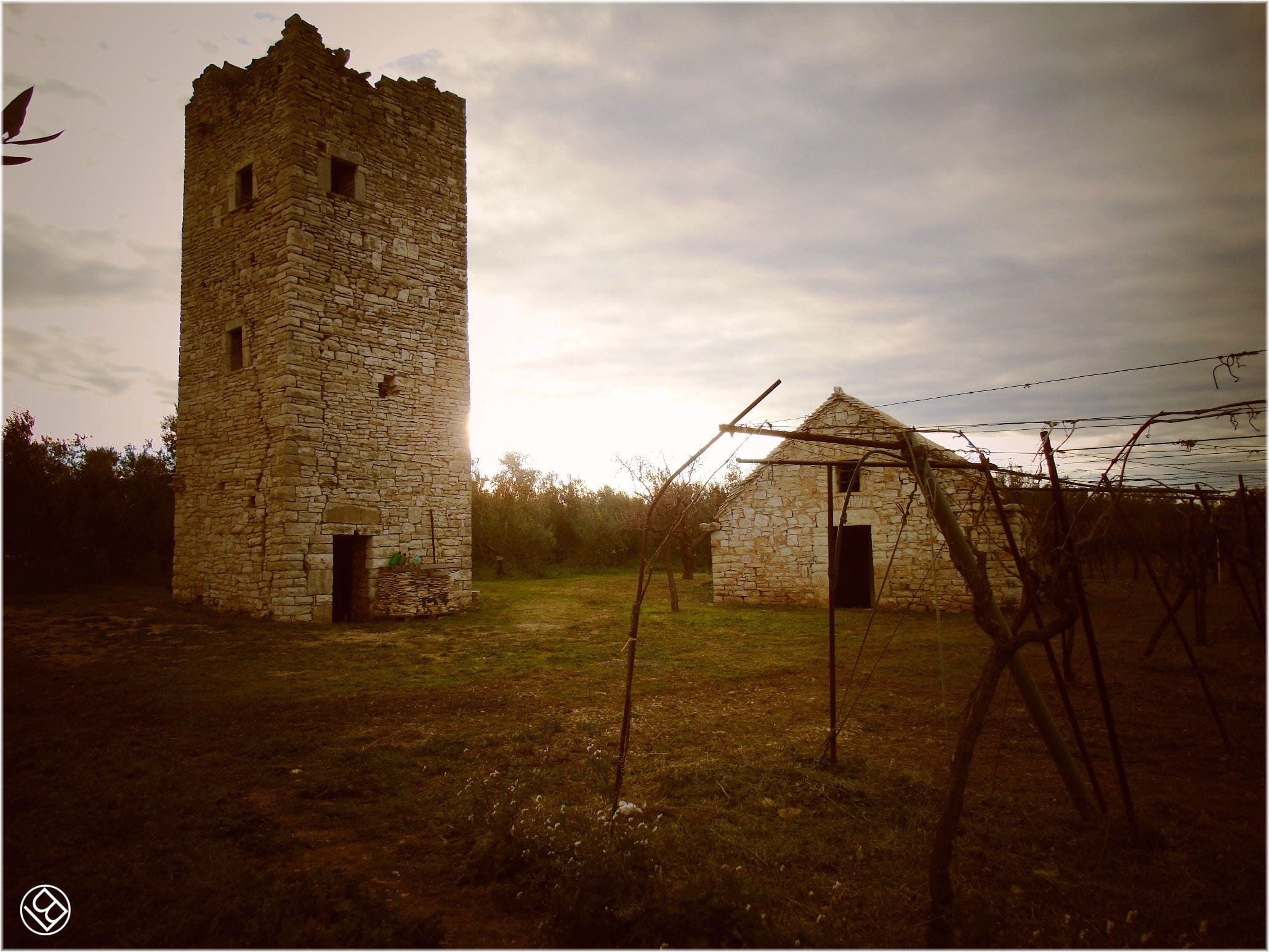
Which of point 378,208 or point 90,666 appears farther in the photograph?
point 378,208

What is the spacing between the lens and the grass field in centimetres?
358

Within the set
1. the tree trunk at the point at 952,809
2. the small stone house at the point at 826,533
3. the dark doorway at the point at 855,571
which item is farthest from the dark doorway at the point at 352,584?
the tree trunk at the point at 952,809

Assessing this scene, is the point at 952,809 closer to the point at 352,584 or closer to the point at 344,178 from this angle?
the point at 352,584

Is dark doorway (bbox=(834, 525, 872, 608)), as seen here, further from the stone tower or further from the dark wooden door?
the dark wooden door

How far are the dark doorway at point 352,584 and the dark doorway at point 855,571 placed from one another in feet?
38.3

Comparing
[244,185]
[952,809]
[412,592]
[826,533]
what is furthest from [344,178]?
[952,809]

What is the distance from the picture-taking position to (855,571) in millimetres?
18922

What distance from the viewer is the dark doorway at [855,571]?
1752 centimetres

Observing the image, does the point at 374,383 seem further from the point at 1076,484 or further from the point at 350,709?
the point at 1076,484

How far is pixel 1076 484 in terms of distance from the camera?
7.80 metres

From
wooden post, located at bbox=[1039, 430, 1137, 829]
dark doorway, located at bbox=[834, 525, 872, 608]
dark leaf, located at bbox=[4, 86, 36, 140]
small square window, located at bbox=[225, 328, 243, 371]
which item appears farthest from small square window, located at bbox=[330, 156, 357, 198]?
dark doorway, located at bbox=[834, 525, 872, 608]

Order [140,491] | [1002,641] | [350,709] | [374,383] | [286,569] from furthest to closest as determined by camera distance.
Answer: [140,491]
[374,383]
[286,569]
[350,709]
[1002,641]

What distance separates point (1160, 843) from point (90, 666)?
12.2 metres

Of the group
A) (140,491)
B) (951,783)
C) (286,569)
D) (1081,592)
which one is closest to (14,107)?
(951,783)
